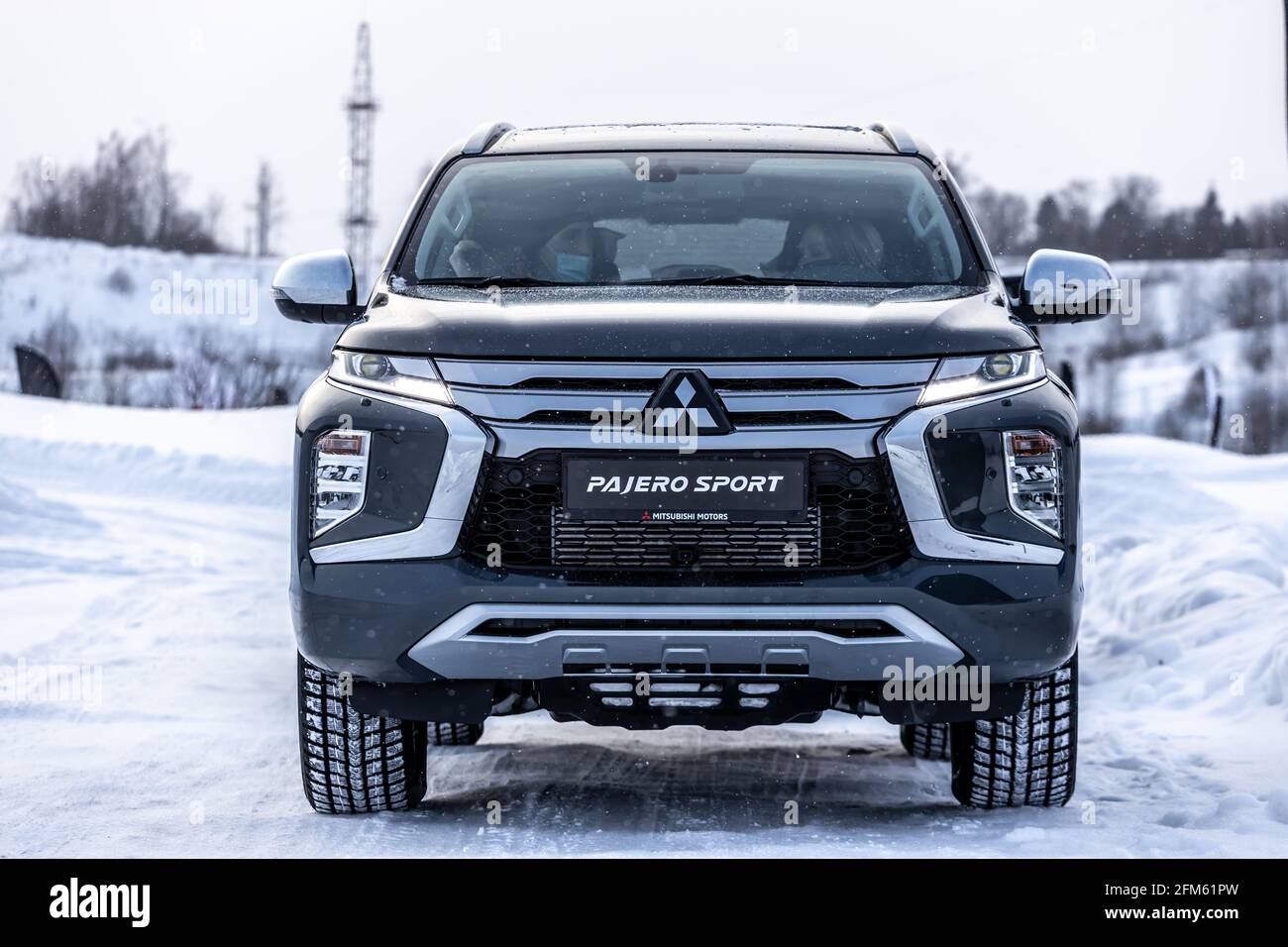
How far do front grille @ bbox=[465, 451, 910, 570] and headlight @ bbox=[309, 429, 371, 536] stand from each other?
0.30 metres

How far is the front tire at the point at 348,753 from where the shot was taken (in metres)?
4.70

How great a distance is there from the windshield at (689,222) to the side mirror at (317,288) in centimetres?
17

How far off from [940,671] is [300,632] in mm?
1545

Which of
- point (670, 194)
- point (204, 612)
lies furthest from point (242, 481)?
point (670, 194)

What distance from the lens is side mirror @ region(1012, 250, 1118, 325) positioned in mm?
5117

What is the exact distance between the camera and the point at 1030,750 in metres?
4.86

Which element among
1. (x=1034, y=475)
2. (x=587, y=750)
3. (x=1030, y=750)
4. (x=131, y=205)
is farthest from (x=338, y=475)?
(x=131, y=205)

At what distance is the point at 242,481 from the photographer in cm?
1686

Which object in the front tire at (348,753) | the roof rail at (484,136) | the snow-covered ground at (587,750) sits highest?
the roof rail at (484,136)

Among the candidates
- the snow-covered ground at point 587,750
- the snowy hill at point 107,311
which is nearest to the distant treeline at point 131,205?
the snowy hill at point 107,311

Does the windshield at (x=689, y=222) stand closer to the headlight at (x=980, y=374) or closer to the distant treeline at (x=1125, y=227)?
the headlight at (x=980, y=374)

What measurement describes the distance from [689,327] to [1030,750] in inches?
59.6
